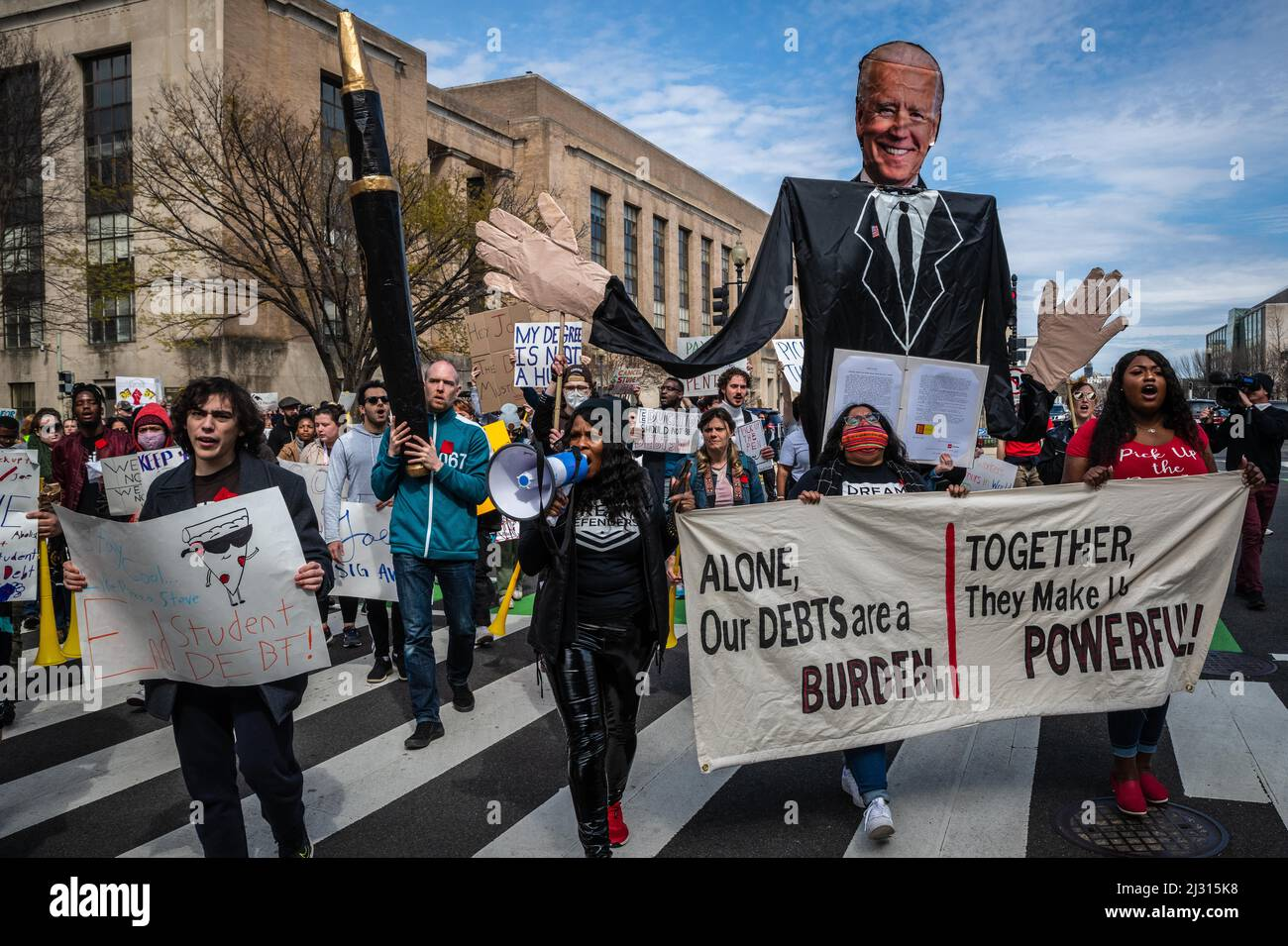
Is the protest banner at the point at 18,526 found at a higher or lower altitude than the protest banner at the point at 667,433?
lower

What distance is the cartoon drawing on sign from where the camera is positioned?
340cm

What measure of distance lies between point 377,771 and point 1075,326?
4.40 metres

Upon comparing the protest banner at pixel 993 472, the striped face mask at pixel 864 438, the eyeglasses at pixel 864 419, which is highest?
the eyeglasses at pixel 864 419

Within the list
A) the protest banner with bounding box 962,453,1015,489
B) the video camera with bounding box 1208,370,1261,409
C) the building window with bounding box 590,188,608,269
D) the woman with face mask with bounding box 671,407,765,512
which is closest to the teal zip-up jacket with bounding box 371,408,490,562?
the woman with face mask with bounding box 671,407,765,512

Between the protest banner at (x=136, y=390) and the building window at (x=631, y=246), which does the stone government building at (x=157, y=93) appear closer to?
the protest banner at (x=136, y=390)

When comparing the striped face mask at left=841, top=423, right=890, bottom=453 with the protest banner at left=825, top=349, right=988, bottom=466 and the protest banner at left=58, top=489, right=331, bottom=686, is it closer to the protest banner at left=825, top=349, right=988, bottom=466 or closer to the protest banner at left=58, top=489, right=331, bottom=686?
the protest banner at left=825, top=349, right=988, bottom=466

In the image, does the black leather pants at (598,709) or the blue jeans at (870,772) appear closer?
the black leather pants at (598,709)

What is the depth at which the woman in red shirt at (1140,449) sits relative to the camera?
4.23 meters

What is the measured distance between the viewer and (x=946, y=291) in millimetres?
4582

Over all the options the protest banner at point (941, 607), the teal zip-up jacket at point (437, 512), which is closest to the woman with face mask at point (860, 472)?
the protest banner at point (941, 607)

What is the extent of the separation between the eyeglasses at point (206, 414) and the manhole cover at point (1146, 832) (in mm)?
3795

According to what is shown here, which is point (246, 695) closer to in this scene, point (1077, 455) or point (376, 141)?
point (376, 141)

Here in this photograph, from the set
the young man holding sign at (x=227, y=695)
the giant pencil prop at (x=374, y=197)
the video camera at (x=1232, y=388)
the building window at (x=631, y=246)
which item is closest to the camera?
the young man holding sign at (x=227, y=695)

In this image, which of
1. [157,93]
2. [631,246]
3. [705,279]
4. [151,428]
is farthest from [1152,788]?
[705,279]
